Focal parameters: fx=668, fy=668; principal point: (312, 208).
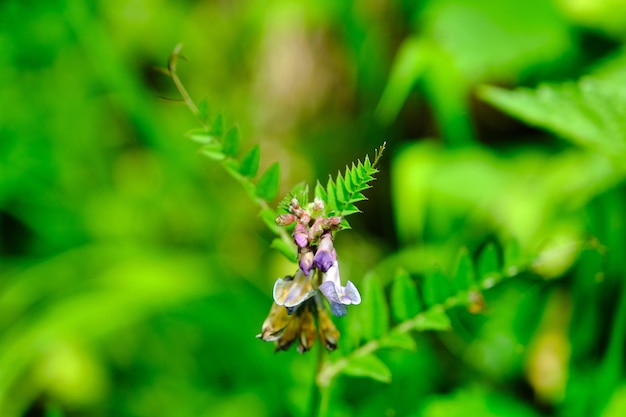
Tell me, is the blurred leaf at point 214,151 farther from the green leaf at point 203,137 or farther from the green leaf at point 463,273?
the green leaf at point 463,273

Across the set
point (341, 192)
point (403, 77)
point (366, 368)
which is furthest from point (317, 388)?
point (403, 77)

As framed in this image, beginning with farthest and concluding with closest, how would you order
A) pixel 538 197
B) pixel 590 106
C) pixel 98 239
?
pixel 98 239 → pixel 538 197 → pixel 590 106

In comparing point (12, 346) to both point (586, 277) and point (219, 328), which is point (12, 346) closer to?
point (219, 328)

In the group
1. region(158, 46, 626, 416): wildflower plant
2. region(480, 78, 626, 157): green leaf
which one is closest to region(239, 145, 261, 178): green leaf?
region(158, 46, 626, 416): wildflower plant

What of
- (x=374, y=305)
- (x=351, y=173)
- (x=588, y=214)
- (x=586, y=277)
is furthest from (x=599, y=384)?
(x=351, y=173)

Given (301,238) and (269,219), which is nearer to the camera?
(301,238)

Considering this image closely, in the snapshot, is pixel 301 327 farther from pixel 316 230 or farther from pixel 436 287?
pixel 436 287
